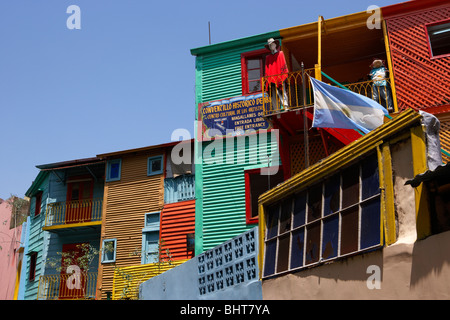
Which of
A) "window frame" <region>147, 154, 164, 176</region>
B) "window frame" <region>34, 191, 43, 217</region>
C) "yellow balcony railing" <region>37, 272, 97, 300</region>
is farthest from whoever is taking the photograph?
"window frame" <region>34, 191, 43, 217</region>

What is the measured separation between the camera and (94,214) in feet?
74.5

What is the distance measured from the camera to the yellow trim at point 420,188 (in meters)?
5.82

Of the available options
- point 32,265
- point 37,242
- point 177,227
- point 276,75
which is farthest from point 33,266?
point 276,75

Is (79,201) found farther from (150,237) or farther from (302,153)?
(302,153)

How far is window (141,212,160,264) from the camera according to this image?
20.0 meters

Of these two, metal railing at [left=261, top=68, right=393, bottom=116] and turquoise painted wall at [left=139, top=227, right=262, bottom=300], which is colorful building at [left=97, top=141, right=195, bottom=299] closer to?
turquoise painted wall at [left=139, top=227, right=262, bottom=300]

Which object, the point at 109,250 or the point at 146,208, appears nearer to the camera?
the point at 146,208

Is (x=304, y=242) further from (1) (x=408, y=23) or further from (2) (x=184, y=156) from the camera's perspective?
(2) (x=184, y=156)

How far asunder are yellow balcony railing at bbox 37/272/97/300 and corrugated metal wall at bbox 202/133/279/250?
8288mm

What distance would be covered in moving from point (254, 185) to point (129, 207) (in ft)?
24.5

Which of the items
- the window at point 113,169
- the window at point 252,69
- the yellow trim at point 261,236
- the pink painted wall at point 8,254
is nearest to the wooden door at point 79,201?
the window at point 113,169

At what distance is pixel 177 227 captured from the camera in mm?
19656

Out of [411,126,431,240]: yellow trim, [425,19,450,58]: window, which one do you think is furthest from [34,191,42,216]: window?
[411,126,431,240]: yellow trim

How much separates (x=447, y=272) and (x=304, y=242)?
10.7 ft
